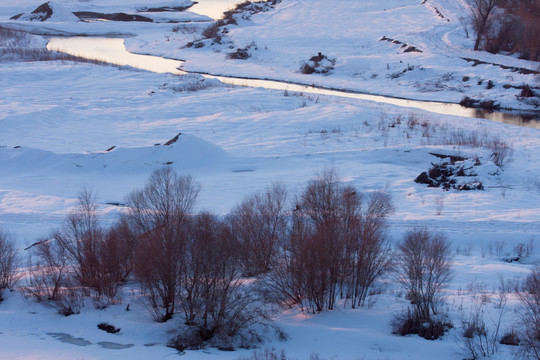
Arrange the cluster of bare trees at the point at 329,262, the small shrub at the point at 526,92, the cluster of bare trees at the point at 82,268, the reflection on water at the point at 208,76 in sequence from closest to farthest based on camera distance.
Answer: the cluster of bare trees at the point at 329,262
the cluster of bare trees at the point at 82,268
the reflection on water at the point at 208,76
the small shrub at the point at 526,92

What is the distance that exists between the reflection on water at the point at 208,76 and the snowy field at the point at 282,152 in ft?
4.62

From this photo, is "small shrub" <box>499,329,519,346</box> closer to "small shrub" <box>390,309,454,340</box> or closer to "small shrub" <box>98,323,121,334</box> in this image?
"small shrub" <box>390,309,454,340</box>

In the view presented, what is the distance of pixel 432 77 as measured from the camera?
3725 centimetres

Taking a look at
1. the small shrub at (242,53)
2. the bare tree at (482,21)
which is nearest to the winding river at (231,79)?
the small shrub at (242,53)

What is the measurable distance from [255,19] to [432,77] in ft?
101

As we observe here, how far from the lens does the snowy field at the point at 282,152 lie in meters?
9.68

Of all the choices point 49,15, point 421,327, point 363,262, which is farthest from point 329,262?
point 49,15

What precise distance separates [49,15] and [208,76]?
34576 millimetres

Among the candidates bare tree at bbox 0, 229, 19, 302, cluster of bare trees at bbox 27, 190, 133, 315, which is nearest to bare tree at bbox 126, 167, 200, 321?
cluster of bare trees at bbox 27, 190, 133, 315

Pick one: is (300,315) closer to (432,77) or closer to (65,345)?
(65,345)

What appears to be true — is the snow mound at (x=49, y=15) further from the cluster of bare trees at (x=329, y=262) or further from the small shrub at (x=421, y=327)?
the small shrub at (x=421, y=327)

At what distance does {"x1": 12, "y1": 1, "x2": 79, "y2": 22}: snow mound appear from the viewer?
6619 centimetres

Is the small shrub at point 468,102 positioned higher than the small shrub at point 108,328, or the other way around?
the small shrub at point 468,102

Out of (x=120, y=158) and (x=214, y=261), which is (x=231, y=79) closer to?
(x=120, y=158)
